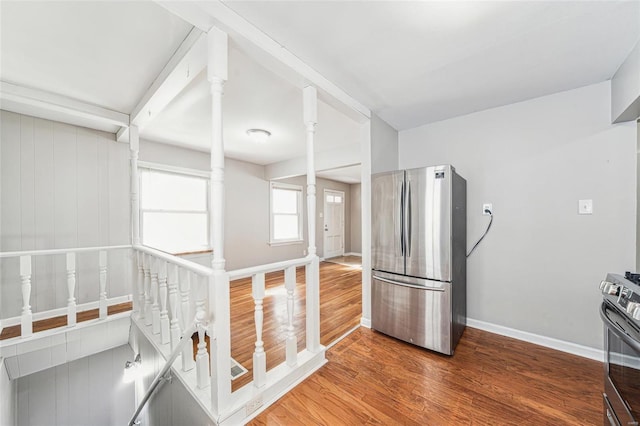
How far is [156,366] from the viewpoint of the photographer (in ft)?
7.30

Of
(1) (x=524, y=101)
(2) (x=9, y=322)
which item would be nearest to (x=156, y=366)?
(2) (x=9, y=322)

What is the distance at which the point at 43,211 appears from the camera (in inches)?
112

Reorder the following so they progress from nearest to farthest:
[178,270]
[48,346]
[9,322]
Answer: [178,270] → [48,346] → [9,322]

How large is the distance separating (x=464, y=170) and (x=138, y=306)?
407 cm

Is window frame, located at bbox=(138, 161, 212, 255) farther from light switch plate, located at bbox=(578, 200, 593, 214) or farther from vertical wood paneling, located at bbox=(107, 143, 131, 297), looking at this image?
light switch plate, located at bbox=(578, 200, 593, 214)

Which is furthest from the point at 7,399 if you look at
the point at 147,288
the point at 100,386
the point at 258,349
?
the point at 258,349

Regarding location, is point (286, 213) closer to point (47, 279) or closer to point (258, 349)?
point (47, 279)

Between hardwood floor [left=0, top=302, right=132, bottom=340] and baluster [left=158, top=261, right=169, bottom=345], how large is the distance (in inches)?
54.3

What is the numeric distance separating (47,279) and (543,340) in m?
5.41

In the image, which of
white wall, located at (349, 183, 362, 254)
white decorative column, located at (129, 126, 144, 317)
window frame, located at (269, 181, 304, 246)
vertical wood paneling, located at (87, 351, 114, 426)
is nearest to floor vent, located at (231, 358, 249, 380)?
white decorative column, located at (129, 126, 144, 317)

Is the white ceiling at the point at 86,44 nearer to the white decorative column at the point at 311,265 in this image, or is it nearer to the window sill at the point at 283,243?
the white decorative column at the point at 311,265

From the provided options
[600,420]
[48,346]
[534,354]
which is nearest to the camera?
[600,420]

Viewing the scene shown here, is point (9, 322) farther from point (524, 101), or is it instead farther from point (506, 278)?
point (524, 101)

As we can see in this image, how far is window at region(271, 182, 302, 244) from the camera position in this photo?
5709 mm
